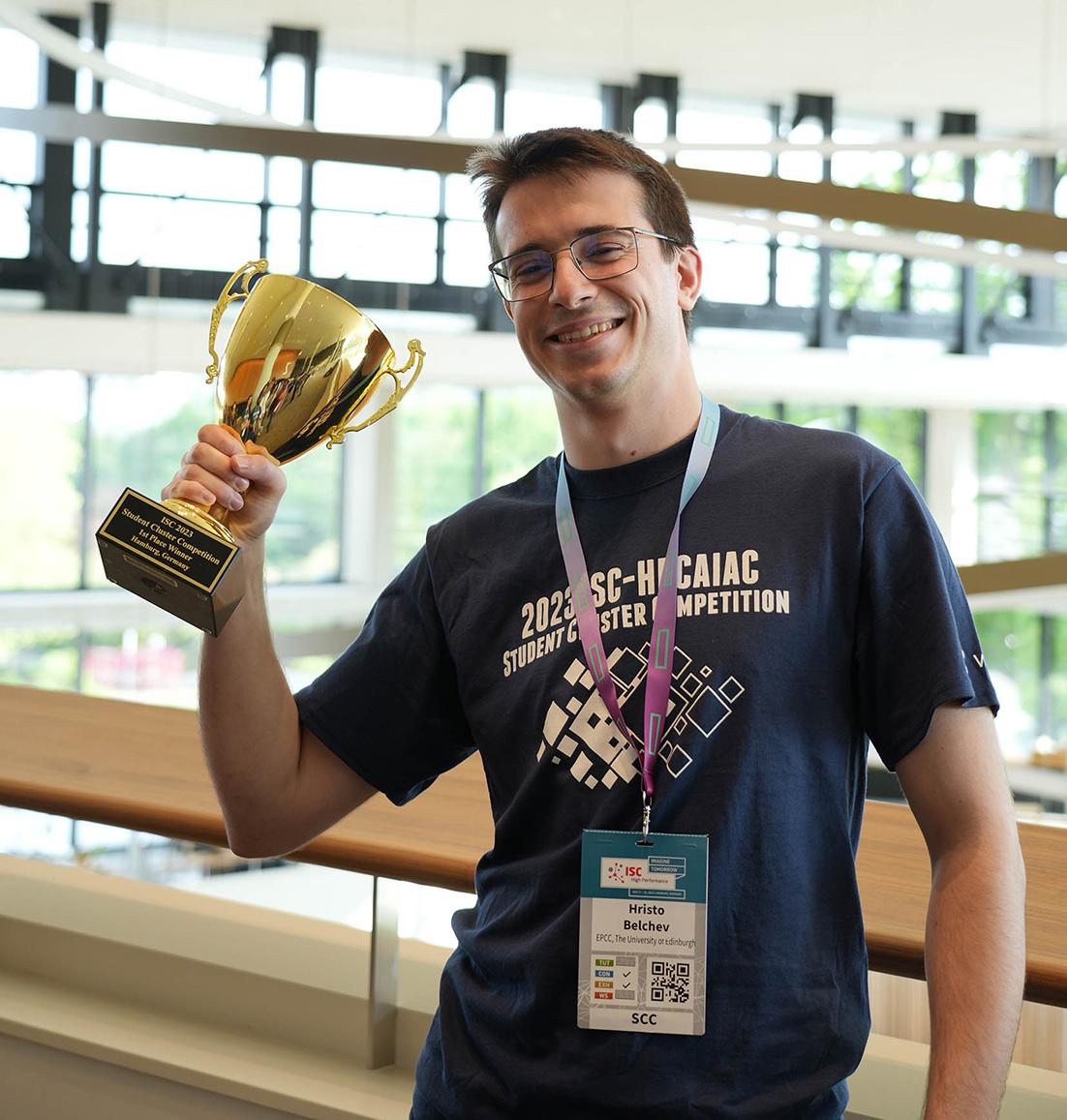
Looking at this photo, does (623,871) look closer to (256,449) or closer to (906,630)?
(906,630)

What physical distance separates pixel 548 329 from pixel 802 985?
1.94 feet

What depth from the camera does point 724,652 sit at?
1142 mm

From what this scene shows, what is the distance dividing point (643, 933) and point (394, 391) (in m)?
0.59

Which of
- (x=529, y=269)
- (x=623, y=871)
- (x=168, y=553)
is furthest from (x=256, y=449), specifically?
(x=623, y=871)

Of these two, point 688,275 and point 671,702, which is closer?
point 671,702

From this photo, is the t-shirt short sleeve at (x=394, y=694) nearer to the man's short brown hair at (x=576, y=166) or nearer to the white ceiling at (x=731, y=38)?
the man's short brown hair at (x=576, y=166)

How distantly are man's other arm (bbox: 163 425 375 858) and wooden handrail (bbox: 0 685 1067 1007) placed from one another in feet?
0.18

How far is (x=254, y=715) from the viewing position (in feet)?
4.43

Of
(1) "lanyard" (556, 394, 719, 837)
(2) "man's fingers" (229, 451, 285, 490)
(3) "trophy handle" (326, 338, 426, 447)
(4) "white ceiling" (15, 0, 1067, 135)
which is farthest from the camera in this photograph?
(4) "white ceiling" (15, 0, 1067, 135)

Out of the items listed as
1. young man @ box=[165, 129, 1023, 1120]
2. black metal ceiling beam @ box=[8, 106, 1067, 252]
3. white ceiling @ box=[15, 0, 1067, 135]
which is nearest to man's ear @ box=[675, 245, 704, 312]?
young man @ box=[165, 129, 1023, 1120]

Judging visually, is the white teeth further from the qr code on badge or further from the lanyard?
the qr code on badge

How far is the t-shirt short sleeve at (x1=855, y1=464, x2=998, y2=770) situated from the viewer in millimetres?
1101

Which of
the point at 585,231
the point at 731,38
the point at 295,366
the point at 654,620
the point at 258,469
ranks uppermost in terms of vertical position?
the point at 731,38

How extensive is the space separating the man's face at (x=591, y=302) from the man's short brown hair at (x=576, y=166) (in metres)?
0.01
